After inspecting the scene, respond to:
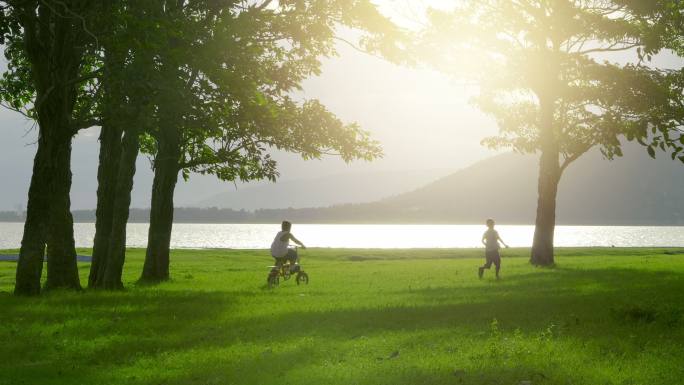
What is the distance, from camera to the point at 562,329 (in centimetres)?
1405

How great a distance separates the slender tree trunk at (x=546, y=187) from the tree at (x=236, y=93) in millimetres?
13279

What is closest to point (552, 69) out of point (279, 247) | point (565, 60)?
point (565, 60)

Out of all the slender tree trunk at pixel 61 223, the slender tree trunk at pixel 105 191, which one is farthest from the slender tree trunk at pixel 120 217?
the slender tree trunk at pixel 61 223

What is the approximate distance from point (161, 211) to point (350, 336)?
1752 centimetres

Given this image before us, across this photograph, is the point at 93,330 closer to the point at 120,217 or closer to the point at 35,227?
the point at 35,227

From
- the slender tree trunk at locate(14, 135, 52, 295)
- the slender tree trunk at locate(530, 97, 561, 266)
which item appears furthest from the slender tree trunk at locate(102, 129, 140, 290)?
the slender tree trunk at locate(530, 97, 561, 266)

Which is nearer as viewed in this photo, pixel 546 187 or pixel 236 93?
pixel 236 93

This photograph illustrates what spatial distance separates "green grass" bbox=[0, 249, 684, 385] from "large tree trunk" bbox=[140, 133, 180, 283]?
6636 mm

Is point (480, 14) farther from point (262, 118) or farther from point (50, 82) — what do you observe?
point (50, 82)

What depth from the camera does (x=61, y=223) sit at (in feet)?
76.2

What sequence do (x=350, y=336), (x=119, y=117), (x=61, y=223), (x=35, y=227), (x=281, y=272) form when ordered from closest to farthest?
(x=350, y=336), (x=119, y=117), (x=35, y=227), (x=61, y=223), (x=281, y=272)

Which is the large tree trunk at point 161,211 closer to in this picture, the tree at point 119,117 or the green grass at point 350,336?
the tree at point 119,117

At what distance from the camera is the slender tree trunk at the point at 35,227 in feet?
70.0

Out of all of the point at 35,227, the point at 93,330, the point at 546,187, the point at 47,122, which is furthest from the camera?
the point at 546,187
